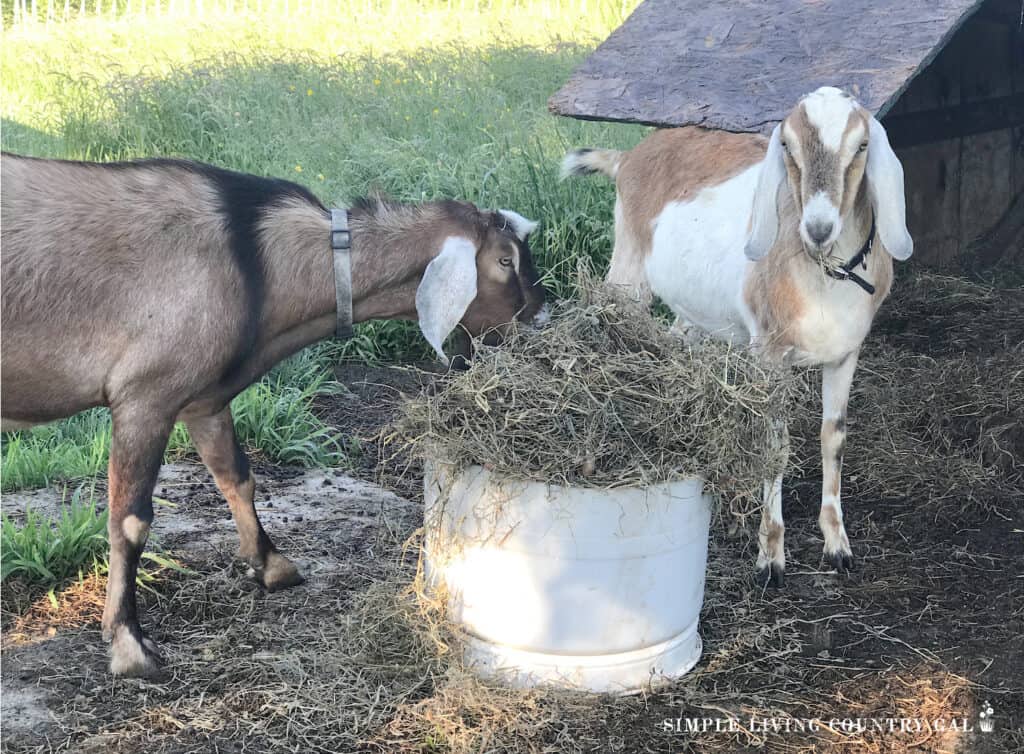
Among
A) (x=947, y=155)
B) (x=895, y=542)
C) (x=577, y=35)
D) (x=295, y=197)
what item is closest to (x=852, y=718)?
(x=895, y=542)

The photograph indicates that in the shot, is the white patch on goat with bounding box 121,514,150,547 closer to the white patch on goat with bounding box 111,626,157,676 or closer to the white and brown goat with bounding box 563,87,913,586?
the white patch on goat with bounding box 111,626,157,676

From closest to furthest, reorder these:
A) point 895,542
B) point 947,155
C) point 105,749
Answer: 1. point 105,749
2. point 895,542
3. point 947,155

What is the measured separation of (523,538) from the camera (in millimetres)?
3209

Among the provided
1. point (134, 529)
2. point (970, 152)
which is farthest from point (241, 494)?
point (970, 152)

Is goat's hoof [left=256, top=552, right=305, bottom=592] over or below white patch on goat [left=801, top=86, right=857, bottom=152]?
below

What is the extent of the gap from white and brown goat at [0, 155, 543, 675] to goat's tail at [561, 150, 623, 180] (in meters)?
1.99

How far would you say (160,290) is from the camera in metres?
3.47

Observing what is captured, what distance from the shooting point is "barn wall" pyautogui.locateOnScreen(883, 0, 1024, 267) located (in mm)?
7133

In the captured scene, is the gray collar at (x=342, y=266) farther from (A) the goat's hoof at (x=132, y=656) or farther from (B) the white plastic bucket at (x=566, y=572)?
(A) the goat's hoof at (x=132, y=656)

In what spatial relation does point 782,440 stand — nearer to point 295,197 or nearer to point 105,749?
point 295,197

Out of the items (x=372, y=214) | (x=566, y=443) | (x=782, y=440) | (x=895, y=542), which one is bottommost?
(x=895, y=542)

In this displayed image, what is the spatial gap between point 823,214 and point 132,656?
2546 millimetres

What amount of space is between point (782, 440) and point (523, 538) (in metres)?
1.19

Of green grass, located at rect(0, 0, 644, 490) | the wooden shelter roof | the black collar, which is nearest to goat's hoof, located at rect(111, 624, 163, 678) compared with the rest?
green grass, located at rect(0, 0, 644, 490)
